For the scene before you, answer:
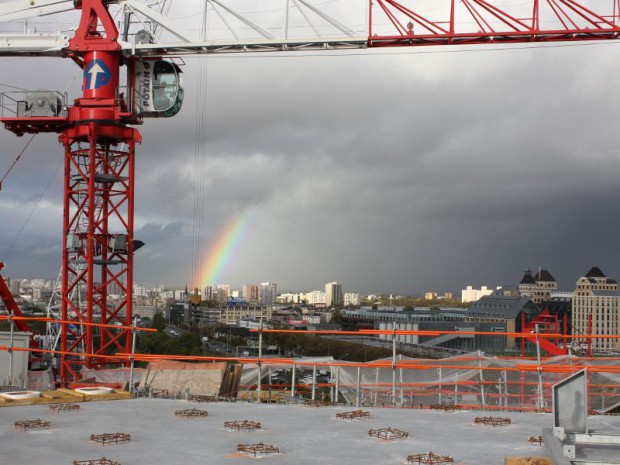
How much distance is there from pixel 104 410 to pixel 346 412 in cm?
436

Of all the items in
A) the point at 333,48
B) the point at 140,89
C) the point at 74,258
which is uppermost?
the point at 333,48

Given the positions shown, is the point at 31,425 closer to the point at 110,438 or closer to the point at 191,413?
the point at 110,438

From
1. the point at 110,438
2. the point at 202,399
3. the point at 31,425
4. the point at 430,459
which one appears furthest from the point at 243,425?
the point at 202,399

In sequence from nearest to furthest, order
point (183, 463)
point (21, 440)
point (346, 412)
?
point (183, 463), point (21, 440), point (346, 412)

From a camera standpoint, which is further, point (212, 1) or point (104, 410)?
point (212, 1)

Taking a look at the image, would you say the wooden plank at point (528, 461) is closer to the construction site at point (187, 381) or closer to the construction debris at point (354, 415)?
the construction site at point (187, 381)

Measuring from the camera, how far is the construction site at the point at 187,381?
320 inches

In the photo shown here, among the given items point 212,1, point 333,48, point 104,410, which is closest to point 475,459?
point 104,410

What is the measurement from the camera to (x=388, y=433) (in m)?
9.63

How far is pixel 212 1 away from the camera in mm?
34812

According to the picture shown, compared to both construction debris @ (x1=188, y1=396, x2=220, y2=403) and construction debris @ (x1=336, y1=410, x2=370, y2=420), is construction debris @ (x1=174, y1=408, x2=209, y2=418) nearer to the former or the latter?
construction debris @ (x1=188, y1=396, x2=220, y2=403)

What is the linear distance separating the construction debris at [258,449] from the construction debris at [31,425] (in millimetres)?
3485

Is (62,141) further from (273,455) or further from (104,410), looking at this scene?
(273,455)

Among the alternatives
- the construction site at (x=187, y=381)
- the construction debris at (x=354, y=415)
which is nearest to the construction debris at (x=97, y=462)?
the construction site at (x=187, y=381)
